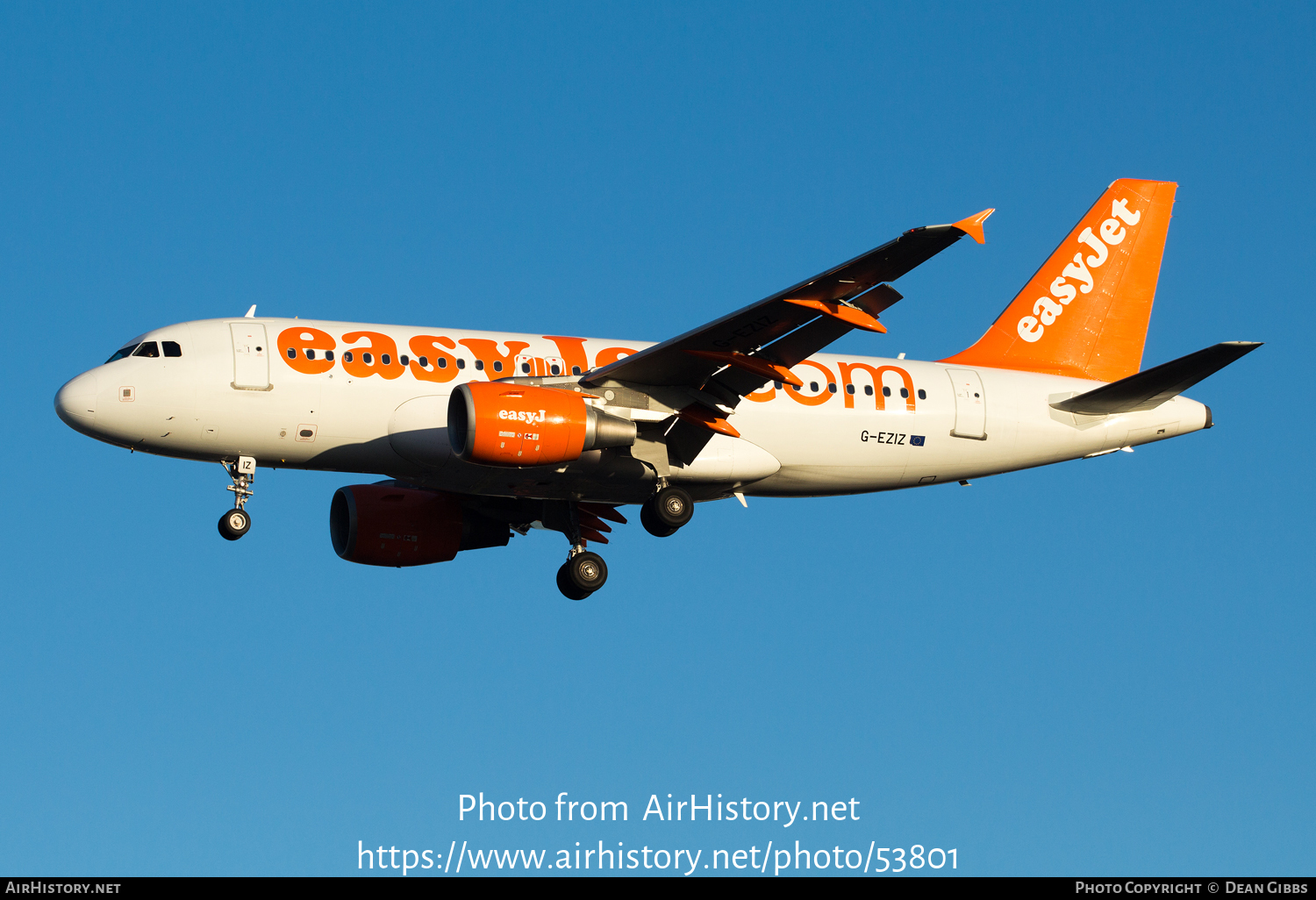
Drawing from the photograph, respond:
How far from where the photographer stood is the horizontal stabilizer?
2880 centimetres

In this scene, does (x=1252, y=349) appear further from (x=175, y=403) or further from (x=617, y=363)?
(x=175, y=403)

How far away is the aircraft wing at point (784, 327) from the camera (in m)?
23.3

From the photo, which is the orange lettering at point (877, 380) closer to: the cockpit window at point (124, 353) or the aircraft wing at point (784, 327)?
the aircraft wing at point (784, 327)

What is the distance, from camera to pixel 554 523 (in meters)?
32.1

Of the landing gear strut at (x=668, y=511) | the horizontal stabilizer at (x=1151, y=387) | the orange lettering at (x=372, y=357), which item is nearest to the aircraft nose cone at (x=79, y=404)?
the orange lettering at (x=372, y=357)

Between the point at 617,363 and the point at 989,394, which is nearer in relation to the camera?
the point at 617,363

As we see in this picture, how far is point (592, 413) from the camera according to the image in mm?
27016

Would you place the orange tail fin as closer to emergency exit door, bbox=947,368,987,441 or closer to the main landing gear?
Answer: emergency exit door, bbox=947,368,987,441
